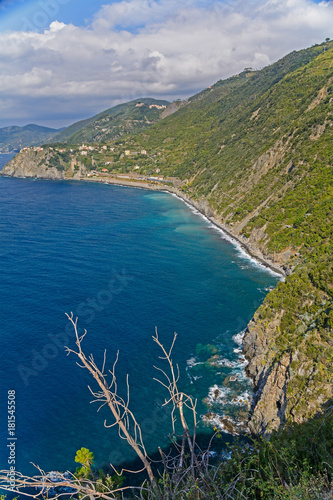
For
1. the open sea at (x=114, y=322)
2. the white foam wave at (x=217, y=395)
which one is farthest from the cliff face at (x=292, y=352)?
the open sea at (x=114, y=322)

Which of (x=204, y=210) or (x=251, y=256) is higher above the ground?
(x=204, y=210)

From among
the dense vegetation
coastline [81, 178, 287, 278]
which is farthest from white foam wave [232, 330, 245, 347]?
coastline [81, 178, 287, 278]

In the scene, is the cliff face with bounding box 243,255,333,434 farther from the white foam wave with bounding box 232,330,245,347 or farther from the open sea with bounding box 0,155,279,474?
the open sea with bounding box 0,155,279,474

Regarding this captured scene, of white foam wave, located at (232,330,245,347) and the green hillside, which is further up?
the green hillside

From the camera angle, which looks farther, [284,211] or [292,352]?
[284,211]

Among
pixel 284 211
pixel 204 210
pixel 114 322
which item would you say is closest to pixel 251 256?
pixel 284 211

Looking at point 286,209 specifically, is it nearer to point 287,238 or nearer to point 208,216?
point 287,238

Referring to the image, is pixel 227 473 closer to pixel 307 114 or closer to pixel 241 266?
pixel 241 266
